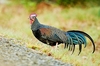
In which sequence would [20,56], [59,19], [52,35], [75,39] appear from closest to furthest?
[20,56], [52,35], [75,39], [59,19]

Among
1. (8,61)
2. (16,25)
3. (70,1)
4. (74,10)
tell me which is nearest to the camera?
(8,61)

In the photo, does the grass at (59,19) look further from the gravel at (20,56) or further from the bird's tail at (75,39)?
the gravel at (20,56)

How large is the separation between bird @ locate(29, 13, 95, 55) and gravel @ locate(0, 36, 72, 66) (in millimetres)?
803

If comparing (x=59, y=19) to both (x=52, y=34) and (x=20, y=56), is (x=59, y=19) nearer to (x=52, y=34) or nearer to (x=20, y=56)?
(x=52, y=34)

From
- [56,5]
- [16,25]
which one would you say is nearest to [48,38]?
[16,25]

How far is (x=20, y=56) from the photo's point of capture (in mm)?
8734

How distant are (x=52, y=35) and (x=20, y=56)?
2.14 m

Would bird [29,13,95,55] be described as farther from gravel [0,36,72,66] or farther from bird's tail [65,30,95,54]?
gravel [0,36,72,66]

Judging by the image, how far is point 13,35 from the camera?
35.4ft

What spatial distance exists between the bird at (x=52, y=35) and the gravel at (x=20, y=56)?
0.80 m

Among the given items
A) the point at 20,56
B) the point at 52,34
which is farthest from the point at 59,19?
the point at 20,56

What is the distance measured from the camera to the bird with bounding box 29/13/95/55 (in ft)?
34.9

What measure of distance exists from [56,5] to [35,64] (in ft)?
49.0

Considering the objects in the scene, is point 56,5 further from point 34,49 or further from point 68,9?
point 34,49
